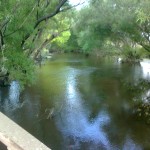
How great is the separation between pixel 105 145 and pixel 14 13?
6.24m

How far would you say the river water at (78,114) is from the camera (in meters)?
10.6

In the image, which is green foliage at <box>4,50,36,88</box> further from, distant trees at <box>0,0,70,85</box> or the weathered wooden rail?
the weathered wooden rail

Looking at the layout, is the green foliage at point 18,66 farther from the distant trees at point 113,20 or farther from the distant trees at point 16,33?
the distant trees at point 113,20

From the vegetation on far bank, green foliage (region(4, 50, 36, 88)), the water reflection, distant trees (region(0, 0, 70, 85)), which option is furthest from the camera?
green foliage (region(4, 50, 36, 88))

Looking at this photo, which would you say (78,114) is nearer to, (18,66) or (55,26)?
(18,66)

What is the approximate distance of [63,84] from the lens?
21781 millimetres

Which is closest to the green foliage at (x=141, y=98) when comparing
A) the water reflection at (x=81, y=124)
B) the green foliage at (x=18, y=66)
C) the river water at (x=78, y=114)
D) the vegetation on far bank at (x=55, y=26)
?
the river water at (x=78, y=114)

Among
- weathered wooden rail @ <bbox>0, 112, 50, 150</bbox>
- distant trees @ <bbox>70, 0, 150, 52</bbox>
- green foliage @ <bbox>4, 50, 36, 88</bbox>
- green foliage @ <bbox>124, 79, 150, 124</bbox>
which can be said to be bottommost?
green foliage @ <bbox>124, 79, 150, 124</bbox>

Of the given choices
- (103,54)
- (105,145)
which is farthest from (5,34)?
(103,54)

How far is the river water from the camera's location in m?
10.6

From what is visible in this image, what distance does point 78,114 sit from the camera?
46.0 feet

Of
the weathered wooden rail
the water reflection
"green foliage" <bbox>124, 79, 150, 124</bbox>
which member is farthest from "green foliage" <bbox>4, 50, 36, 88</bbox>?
the weathered wooden rail

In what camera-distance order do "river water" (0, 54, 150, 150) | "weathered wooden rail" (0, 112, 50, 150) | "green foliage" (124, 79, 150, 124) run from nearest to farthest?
1. "weathered wooden rail" (0, 112, 50, 150)
2. "river water" (0, 54, 150, 150)
3. "green foliage" (124, 79, 150, 124)

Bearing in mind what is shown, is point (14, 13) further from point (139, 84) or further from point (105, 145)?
point (139, 84)
